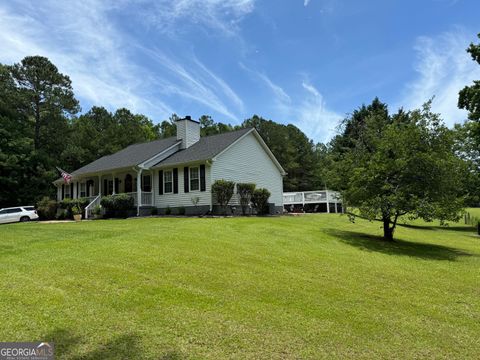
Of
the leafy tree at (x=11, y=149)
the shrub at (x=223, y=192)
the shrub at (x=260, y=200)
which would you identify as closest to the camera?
the shrub at (x=223, y=192)

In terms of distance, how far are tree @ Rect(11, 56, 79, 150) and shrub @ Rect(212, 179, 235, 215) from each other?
92.4 feet

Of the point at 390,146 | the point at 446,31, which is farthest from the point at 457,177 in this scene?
the point at 446,31

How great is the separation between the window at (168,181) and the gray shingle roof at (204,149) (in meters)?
0.71

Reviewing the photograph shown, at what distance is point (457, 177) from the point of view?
14.2 metres

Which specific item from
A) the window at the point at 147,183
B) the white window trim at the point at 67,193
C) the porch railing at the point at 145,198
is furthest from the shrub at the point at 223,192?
the white window trim at the point at 67,193

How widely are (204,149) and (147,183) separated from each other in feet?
14.6

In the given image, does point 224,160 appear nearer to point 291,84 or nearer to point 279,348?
point 291,84

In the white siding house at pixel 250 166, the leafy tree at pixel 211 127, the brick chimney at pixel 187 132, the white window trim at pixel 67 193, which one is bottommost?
the white window trim at pixel 67 193

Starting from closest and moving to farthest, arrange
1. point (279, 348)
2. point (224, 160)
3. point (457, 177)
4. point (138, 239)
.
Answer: point (279, 348)
point (138, 239)
point (457, 177)
point (224, 160)

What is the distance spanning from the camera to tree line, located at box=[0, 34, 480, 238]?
13930 mm

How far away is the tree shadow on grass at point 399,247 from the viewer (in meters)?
12.4

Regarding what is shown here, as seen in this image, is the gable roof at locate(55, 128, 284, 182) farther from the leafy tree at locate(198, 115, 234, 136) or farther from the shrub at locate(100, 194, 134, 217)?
the leafy tree at locate(198, 115, 234, 136)

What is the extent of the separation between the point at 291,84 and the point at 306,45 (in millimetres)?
5035

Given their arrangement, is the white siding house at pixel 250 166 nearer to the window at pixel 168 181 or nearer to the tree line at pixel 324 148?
the window at pixel 168 181
